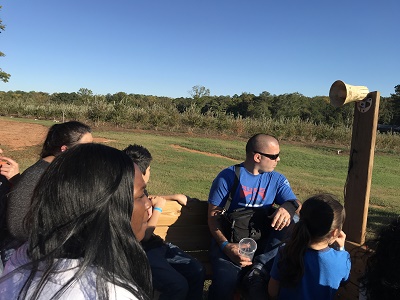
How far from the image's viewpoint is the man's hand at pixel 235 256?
2852mm

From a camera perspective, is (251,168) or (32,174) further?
(251,168)

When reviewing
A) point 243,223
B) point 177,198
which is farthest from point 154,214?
point 243,223

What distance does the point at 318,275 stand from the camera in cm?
225

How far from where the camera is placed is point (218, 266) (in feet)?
9.50

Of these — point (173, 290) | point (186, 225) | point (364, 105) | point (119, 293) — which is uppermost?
point (364, 105)

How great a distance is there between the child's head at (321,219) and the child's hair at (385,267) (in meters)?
0.42

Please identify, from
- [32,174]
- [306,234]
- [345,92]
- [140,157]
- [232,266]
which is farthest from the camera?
[140,157]

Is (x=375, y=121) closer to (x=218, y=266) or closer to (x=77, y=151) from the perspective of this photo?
(x=218, y=266)

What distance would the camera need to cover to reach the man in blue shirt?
2855mm

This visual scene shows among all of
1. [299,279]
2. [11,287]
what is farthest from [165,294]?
[11,287]

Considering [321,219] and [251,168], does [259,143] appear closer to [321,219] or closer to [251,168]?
[251,168]

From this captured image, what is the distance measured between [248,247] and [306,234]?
859 mm

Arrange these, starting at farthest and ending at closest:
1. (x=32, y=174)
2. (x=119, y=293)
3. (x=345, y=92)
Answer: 1. (x=345, y=92)
2. (x=32, y=174)
3. (x=119, y=293)

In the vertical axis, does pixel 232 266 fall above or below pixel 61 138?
below
